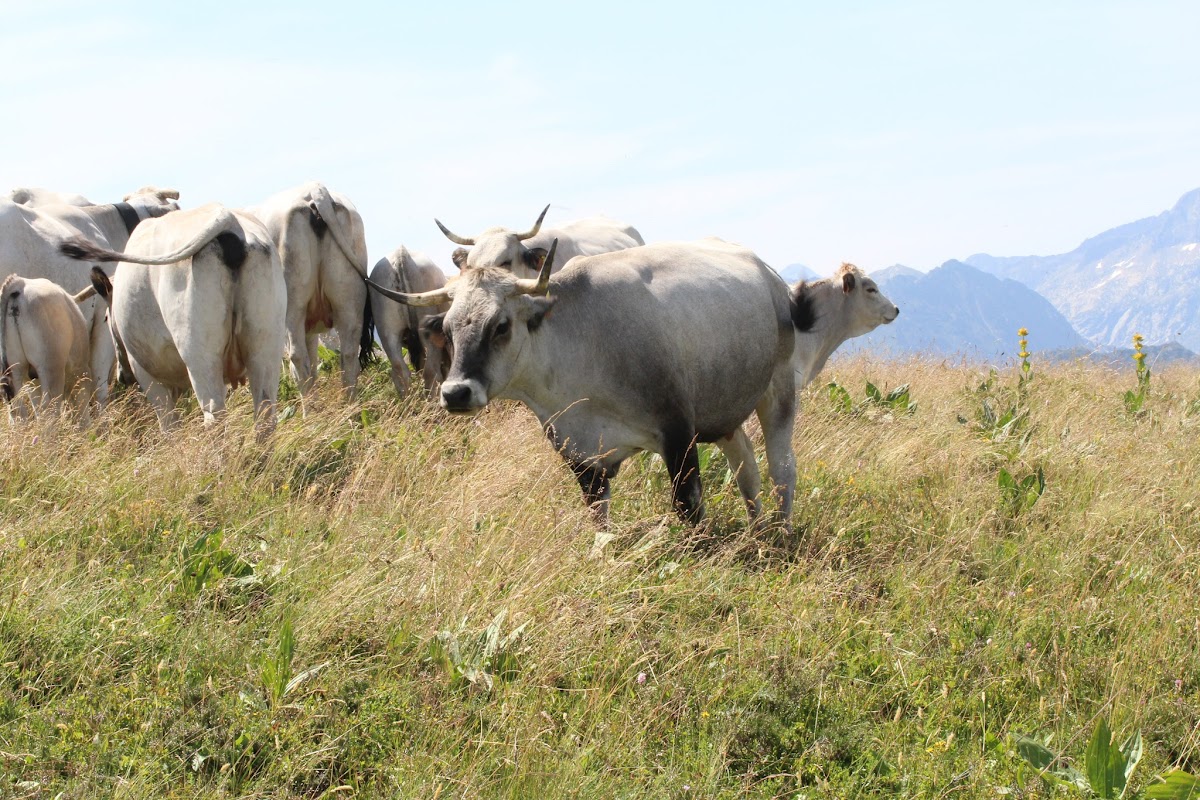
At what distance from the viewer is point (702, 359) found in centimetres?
694

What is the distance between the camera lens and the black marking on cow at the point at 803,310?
820 cm

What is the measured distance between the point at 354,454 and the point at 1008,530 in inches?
175

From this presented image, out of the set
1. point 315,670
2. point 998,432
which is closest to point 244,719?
point 315,670

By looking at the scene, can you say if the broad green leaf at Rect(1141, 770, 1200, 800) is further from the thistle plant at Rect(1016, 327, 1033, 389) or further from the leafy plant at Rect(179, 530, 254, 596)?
the thistle plant at Rect(1016, 327, 1033, 389)

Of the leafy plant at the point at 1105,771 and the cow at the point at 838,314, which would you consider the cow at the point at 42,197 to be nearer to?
the cow at the point at 838,314

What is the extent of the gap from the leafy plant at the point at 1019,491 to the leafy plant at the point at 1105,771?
10.9 feet

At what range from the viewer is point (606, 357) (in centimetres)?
665

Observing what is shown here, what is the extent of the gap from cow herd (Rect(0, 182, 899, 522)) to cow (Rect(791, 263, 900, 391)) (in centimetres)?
6

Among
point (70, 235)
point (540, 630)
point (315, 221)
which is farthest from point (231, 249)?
point (540, 630)

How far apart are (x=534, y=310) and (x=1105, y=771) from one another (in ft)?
12.5

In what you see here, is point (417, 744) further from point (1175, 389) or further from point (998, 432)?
point (1175, 389)

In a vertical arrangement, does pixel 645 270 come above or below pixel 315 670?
above

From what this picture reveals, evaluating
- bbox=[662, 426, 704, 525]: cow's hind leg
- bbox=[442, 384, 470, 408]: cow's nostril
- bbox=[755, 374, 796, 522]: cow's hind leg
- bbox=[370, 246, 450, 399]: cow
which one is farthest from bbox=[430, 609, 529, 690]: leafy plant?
bbox=[370, 246, 450, 399]: cow

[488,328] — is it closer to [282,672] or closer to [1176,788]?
[282,672]
